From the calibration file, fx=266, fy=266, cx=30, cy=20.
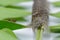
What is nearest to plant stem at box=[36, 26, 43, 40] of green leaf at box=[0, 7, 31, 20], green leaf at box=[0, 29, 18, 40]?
green leaf at box=[0, 29, 18, 40]

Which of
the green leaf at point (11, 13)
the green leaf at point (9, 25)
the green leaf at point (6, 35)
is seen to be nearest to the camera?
the green leaf at point (6, 35)

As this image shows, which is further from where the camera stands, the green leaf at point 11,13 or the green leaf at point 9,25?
the green leaf at point 11,13

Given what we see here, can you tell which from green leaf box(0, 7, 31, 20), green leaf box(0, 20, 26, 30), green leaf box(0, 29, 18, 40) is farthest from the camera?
green leaf box(0, 7, 31, 20)

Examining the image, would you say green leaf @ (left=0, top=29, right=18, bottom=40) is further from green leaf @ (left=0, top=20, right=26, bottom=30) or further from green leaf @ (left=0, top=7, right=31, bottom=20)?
green leaf @ (left=0, top=7, right=31, bottom=20)

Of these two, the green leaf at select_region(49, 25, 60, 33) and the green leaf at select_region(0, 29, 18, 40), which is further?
the green leaf at select_region(49, 25, 60, 33)

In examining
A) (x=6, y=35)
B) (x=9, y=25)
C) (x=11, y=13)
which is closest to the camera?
(x=6, y=35)

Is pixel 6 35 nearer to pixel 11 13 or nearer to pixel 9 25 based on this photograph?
pixel 9 25

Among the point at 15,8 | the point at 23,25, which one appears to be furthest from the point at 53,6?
the point at 23,25

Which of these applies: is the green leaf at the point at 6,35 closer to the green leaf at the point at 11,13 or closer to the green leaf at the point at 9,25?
the green leaf at the point at 9,25

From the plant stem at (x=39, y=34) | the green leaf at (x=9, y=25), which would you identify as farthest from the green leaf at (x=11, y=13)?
the plant stem at (x=39, y=34)

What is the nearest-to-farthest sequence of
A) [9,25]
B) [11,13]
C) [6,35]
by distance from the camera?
[6,35]
[9,25]
[11,13]

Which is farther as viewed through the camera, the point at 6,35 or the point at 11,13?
the point at 11,13

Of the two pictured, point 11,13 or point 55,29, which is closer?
point 55,29

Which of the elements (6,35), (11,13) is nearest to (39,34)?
(6,35)
